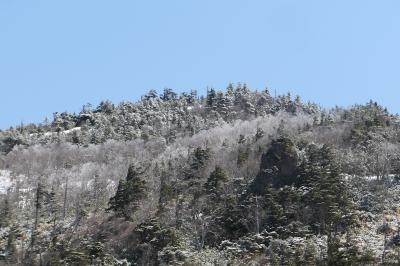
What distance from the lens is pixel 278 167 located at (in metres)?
69.6

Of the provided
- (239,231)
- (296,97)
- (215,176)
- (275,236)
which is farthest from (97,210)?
(296,97)

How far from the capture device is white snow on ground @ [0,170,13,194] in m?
96.2

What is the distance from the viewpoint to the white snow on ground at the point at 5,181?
316ft

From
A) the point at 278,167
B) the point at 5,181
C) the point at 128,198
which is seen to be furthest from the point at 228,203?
the point at 5,181

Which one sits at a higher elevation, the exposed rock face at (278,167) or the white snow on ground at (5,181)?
the white snow on ground at (5,181)

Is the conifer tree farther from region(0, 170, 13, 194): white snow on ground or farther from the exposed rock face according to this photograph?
region(0, 170, 13, 194): white snow on ground

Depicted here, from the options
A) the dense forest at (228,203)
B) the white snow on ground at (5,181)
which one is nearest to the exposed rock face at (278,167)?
the dense forest at (228,203)

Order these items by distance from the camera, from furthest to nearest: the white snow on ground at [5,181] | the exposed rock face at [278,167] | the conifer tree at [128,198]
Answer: the white snow on ground at [5,181], the conifer tree at [128,198], the exposed rock face at [278,167]

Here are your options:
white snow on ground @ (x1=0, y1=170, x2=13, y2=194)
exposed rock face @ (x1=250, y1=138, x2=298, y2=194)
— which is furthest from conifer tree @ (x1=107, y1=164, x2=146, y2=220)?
white snow on ground @ (x1=0, y1=170, x2=13, y2=194)

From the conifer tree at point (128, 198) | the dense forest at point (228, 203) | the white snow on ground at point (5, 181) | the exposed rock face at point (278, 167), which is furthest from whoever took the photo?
the white snow on ground at point (5, 181)

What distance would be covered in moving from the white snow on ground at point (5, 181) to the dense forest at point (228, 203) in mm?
283

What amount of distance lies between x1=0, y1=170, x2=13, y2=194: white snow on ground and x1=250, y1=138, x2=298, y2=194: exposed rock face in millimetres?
43630

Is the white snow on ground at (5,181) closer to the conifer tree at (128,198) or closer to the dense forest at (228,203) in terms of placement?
the dense forest at (228,203)

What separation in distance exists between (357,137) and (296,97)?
59.5 meters
